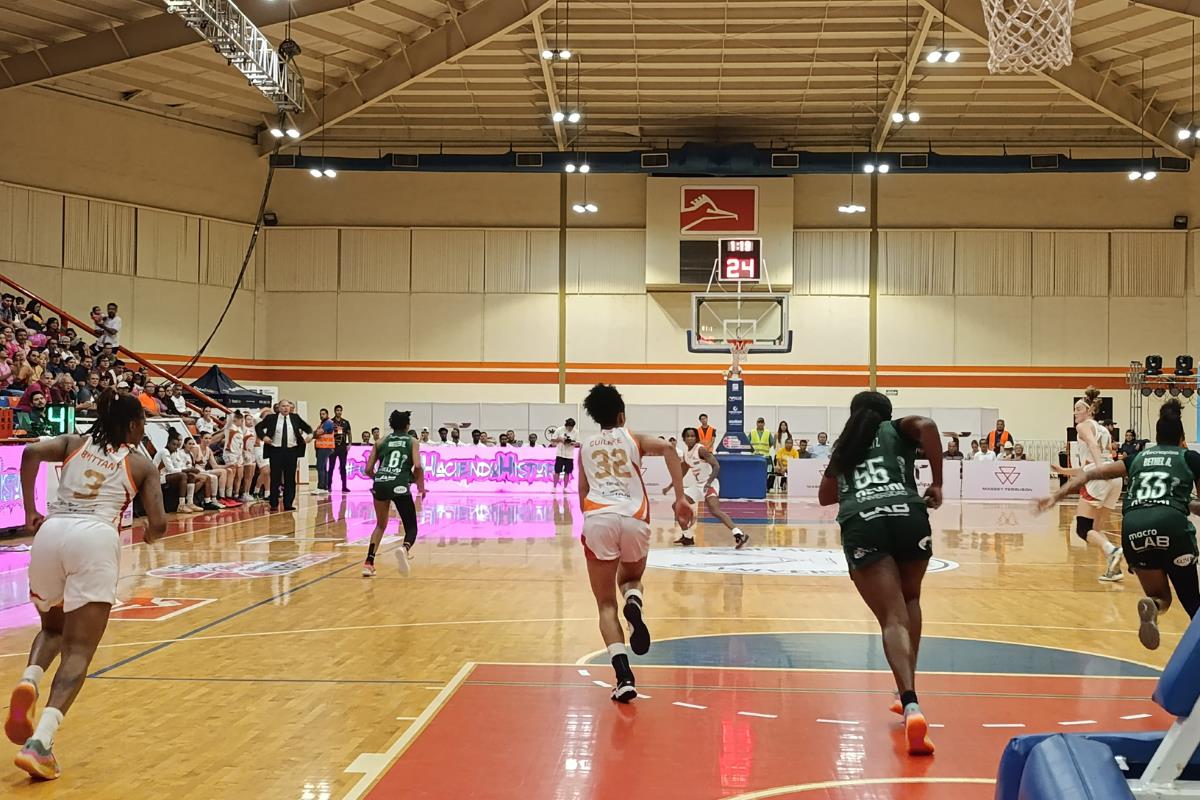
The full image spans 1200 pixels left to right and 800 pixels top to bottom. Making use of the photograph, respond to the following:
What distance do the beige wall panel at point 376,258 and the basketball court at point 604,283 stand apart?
0.12 meters

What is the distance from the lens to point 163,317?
98.2 ft

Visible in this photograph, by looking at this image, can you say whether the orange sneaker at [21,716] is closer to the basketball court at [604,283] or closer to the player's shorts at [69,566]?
the player's shorts at [69,566]

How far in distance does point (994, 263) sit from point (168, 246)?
22496 millimetres

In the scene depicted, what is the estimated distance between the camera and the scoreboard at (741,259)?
28.3m

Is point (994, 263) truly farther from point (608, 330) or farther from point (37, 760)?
point (37, 760)

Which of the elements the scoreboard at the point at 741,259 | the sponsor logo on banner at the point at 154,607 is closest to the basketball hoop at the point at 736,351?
the scoreboard at the point at 741,259

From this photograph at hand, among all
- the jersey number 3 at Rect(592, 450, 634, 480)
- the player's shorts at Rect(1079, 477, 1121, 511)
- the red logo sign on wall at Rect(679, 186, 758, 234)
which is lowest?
the player's shorts at Rect(1079, 477, 1121, 511)

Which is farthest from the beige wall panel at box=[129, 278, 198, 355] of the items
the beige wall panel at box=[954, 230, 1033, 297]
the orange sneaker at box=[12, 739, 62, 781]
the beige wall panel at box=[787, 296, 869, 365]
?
the orange sneaker at box=[12, 739, 62, 781]

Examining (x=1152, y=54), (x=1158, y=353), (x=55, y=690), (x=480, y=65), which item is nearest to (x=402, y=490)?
(x=55, y=690)

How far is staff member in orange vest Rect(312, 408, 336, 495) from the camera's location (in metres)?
23.8

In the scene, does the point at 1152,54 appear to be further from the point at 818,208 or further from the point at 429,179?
the point at 429,179

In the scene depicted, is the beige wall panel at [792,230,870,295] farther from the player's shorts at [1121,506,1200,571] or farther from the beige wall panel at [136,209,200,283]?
the player's shorts at [1121,506,1200,571]

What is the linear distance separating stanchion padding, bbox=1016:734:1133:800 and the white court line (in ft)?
9.20

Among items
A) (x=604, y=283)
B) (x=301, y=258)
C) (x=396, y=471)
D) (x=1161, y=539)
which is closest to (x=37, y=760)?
(x=1161, y=539)
